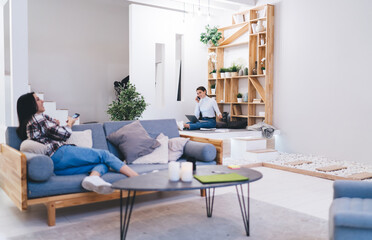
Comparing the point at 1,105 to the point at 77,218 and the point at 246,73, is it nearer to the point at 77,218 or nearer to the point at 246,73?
the point at 77,218

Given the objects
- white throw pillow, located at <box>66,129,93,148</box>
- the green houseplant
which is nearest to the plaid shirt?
white throw pillow, located at <box>66,129,93,148</box>

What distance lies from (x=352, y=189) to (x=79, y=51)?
7982 millimetres

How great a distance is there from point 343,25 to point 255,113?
2.51 m

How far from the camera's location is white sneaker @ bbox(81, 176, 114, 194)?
3.00 meters

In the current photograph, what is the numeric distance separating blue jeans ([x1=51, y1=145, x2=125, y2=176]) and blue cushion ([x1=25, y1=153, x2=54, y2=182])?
241mm

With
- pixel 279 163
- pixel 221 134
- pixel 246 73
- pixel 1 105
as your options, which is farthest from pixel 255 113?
pixel 1 105

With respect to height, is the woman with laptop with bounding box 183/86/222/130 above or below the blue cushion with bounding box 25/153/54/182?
above

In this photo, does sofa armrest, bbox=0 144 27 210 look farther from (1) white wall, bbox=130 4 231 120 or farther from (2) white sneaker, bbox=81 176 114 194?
(1) white wall, bbox=130 4 231 120

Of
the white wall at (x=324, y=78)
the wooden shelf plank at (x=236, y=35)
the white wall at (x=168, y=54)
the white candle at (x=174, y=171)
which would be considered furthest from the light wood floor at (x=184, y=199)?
the wooden shelf plank at (x=236, y=35)

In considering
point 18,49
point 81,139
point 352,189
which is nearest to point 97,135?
point 81,139

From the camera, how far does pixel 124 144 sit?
3969 mm

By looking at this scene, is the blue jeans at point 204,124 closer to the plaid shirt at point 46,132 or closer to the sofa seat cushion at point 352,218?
the plaid shirt at point 46,132

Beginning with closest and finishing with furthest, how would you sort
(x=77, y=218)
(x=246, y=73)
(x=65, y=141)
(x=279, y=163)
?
(x=77, y=218) → (x=65, y=141) → (x=279, y=163) → (x=246, y=73)

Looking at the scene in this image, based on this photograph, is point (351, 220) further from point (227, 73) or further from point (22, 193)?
point (227, 73)
